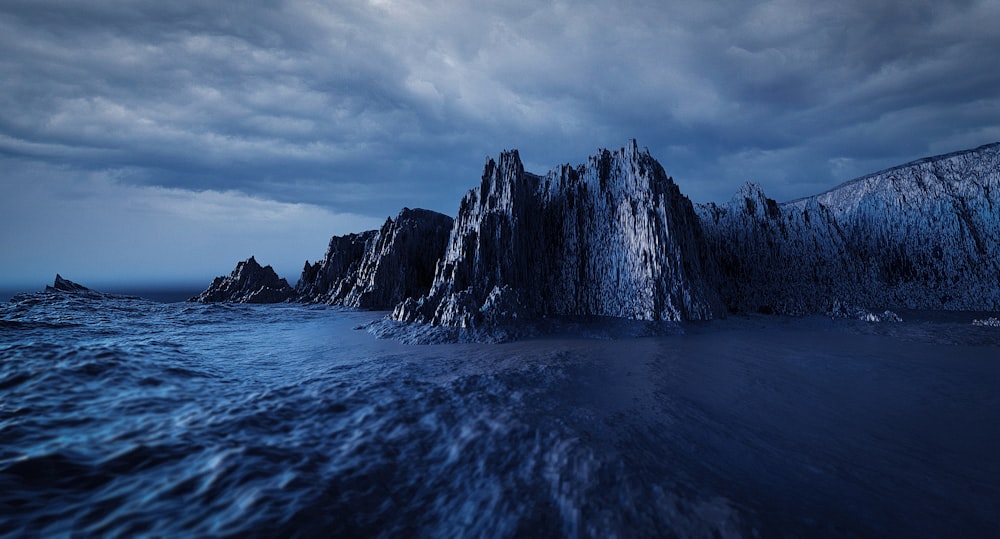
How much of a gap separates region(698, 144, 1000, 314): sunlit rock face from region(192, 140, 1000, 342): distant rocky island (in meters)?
0.08

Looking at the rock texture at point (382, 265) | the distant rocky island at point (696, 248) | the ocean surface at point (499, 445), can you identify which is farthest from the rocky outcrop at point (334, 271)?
the ocean surface at point (499, 445)

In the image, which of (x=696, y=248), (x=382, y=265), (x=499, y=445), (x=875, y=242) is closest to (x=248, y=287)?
(x=382, y=265)

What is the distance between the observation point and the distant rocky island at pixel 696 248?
757 inches

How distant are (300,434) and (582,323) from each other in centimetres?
1435

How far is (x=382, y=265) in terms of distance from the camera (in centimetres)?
3092

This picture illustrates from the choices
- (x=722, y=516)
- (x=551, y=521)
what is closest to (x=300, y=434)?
(x=551, y=521)

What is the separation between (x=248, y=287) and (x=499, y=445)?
42138 mm

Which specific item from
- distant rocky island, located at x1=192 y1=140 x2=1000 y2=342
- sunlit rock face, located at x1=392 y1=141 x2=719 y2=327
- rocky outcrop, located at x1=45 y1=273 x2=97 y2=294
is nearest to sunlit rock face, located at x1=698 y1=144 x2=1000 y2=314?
distant rocky island, located at x1=192 y1=140 x2=1000 y2=342

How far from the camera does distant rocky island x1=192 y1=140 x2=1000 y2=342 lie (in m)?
19.2

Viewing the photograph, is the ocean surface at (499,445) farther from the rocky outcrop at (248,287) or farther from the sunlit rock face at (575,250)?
the rocky outcrop at (248,287)

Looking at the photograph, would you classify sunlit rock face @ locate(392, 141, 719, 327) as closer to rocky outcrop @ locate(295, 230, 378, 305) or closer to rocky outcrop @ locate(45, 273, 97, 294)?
rocky outcrop @ locate(295, 230, 378, 305)

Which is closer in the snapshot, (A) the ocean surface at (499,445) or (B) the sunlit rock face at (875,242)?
(A) the ocean surface at (499,445)

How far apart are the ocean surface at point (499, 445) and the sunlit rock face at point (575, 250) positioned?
7380 millimetres

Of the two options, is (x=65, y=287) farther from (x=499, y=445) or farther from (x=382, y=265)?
(x=499, y=445)
